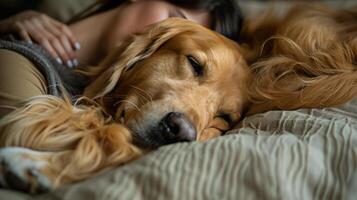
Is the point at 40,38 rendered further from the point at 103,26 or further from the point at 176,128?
the point at 176,128

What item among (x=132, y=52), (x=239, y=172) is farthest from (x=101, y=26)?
(x=239, y=172)

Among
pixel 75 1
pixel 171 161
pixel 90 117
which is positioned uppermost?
pixel 171 161

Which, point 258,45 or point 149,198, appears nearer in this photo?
point 149,198

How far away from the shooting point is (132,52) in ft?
4.79

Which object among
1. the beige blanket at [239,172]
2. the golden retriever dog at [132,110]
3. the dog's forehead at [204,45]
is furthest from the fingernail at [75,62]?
the beige blanket at [239,172]

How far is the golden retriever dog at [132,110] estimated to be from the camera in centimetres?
107

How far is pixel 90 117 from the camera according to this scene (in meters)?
1.30

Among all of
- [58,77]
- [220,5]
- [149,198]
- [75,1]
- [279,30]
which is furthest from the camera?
[75,1]

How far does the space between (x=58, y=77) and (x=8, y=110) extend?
219mm

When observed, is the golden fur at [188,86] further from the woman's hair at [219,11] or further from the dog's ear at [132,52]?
the woman's hair at [219,11]

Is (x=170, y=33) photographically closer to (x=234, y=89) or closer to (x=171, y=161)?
(x=234, y=89)

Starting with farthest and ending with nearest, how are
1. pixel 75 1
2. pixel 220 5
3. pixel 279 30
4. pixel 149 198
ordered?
1. pixel 75 1
2. pixel 220 5
3. pixel 279 30
4. pixel 149 198

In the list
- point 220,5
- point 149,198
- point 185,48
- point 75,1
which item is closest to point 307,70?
point 185,48

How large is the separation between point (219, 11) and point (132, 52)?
0.61 meters
